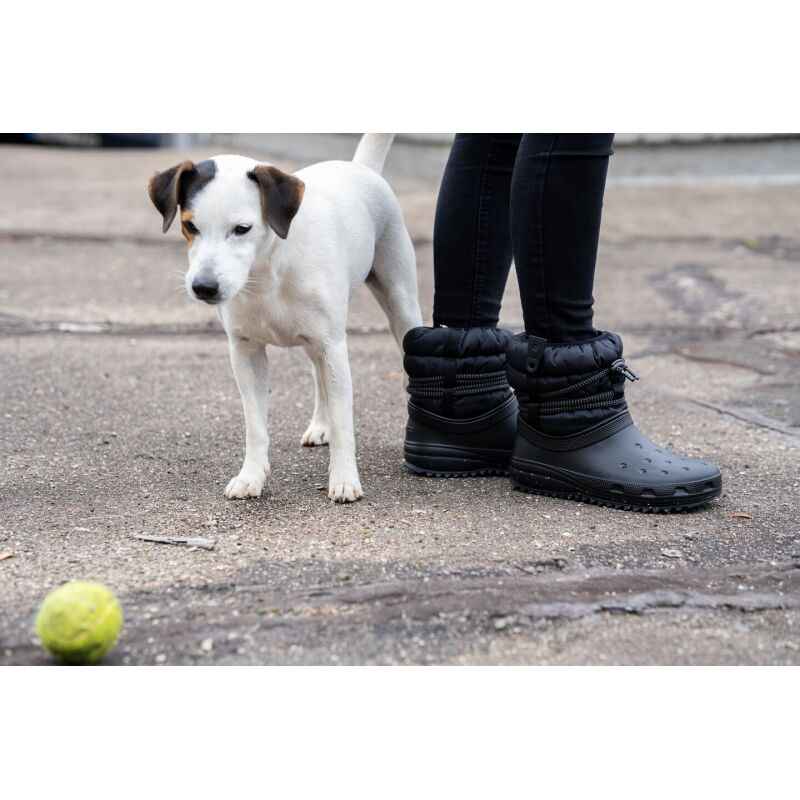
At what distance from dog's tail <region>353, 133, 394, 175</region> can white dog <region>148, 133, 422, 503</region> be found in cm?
3

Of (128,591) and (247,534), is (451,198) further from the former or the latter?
(128,591)

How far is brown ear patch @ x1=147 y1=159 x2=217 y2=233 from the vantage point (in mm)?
2557

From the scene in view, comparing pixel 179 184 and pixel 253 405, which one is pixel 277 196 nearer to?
pixel 179 184

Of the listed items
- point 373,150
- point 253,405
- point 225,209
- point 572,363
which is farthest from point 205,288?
point 373,150

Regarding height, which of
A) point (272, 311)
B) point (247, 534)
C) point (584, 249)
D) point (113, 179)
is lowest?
point (113, 179)

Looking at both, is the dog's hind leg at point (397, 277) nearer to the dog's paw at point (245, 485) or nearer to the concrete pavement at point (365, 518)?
the concrete pavement at point (365, 518)

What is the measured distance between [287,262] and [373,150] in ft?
2.70

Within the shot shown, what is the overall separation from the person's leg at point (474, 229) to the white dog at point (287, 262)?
23cm

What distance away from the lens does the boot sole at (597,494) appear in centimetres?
271

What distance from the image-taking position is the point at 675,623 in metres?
2.11

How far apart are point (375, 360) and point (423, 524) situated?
78.0 inches

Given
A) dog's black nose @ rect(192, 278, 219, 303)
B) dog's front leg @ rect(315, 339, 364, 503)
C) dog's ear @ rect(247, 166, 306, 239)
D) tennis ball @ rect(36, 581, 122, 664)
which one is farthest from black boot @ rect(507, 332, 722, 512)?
tennis ball @ rect(36, 581, 122, 664)

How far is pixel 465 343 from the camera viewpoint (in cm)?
304

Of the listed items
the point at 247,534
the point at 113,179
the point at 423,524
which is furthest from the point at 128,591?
the point at 113,179
